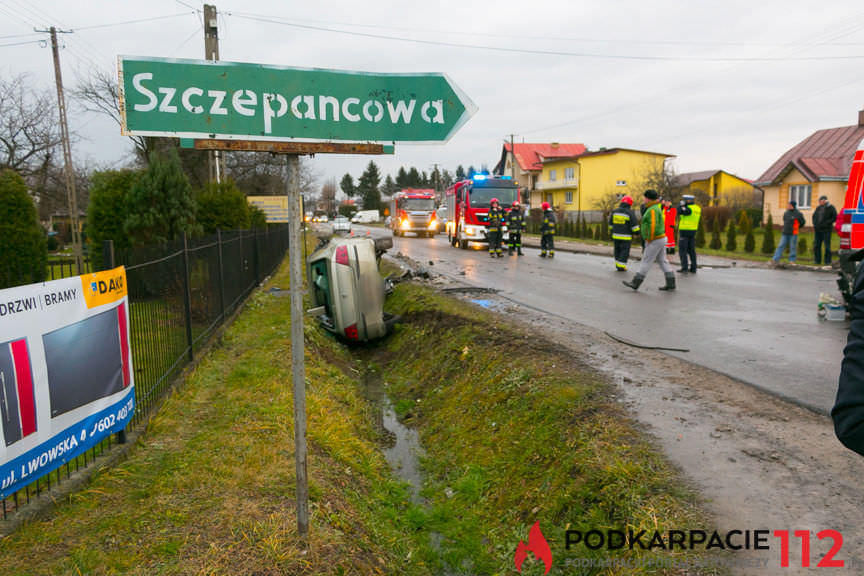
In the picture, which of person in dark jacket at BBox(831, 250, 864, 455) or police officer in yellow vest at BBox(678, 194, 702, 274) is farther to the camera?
police officer in yellow vest at BBox(678, 194, 702, 274)

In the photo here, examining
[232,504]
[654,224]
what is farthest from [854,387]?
[654,224]

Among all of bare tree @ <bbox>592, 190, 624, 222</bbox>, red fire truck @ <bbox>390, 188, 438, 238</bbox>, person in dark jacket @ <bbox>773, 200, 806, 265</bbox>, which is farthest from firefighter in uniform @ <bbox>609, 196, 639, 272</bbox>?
bare tree @ <bbox>592, 190, 624, 222</bbox>

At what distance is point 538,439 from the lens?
491 centimetres

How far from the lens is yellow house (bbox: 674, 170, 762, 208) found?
53.9 m

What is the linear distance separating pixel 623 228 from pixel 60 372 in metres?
13.2

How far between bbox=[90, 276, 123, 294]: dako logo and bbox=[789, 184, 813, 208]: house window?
131 feet

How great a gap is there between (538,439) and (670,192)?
4025cm

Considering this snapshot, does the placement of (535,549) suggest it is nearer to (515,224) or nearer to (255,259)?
(255,259)

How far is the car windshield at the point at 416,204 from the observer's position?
3994 centimetres

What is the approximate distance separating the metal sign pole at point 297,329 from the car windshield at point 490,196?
2245cm

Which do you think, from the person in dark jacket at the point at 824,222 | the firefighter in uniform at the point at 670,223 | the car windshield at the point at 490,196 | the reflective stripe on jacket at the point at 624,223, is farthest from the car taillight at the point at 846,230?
the car windshield at the point at 490,196

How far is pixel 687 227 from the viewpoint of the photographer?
47.6 feet

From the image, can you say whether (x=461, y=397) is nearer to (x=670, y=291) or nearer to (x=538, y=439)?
(x=538, y=439)

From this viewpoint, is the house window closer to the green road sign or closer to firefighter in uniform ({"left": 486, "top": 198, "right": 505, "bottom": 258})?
firefighter in uniform ({"left": 486, "top": 198, "right": 505, "bottom": 258})
